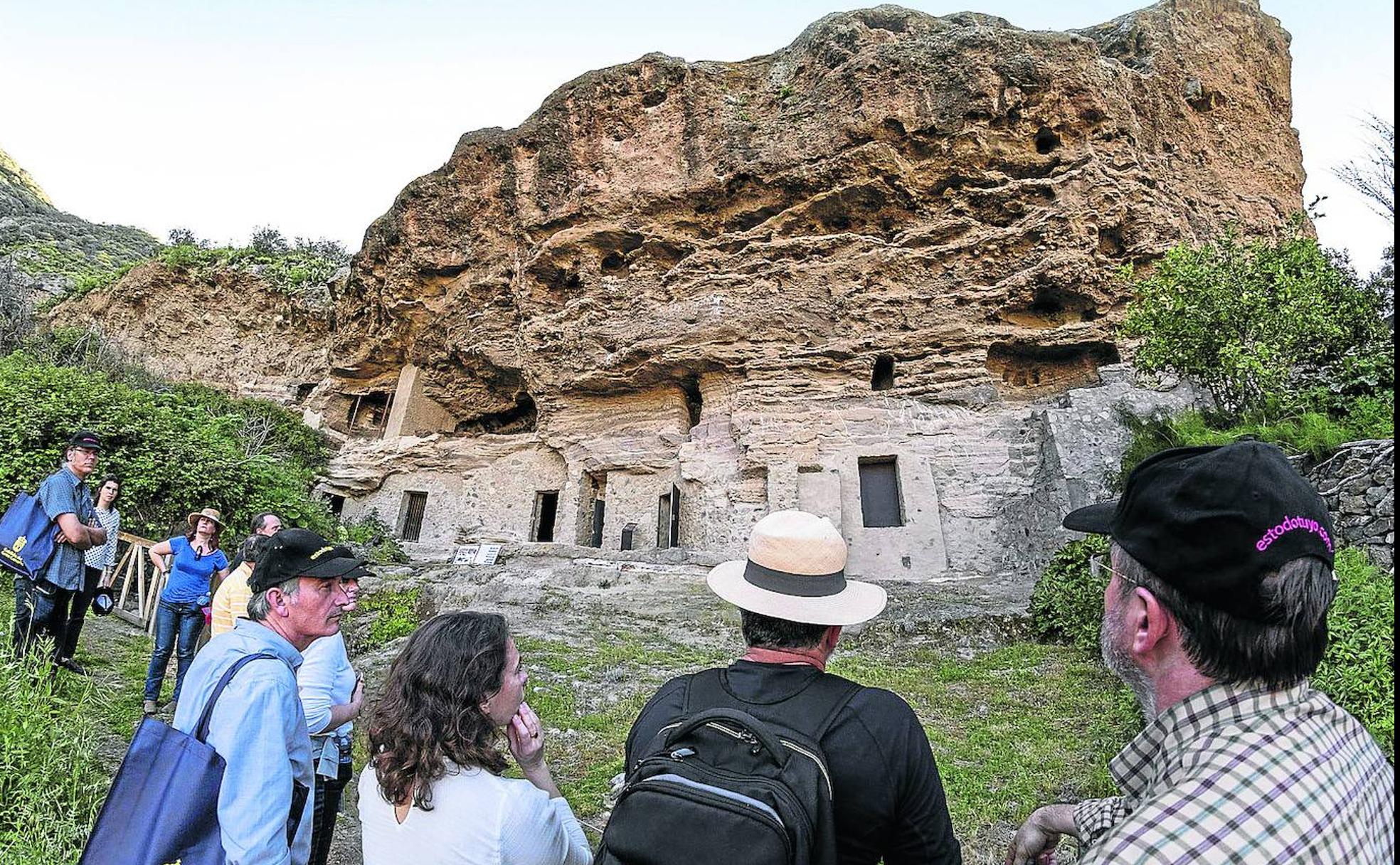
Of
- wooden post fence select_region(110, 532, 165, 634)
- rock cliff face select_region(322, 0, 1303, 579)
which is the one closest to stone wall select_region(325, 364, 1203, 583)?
rock cliff face select_region(322, 0, 1303, 579)

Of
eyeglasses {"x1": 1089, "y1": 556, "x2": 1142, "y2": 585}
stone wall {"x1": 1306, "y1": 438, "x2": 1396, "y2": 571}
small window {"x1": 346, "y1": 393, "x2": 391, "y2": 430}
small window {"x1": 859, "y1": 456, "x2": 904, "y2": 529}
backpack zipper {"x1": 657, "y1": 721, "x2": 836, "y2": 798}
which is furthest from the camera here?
small window {"x1": 346, "y1": 393, "x2": 391, "y2": 430}

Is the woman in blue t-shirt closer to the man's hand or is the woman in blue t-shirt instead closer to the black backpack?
the black backpack

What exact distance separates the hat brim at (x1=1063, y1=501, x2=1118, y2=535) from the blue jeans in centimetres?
649

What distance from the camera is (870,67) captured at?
15.3 m

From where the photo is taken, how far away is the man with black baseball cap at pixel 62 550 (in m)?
5.30

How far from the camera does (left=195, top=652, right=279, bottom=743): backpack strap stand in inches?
89.4

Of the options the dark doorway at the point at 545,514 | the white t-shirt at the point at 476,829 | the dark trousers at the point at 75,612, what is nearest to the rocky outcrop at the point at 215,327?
the dark doorway at the point at 545,514

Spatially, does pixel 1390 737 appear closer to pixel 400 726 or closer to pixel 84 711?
pixel 400 726

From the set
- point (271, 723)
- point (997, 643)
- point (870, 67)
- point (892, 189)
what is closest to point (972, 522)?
point (997, 643)

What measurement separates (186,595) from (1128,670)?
6846mm

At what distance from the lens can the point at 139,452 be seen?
12.3 meters

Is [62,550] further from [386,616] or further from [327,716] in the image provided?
[386,616]

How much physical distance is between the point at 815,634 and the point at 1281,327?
9.68 meters

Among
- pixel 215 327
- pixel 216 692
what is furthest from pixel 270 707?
pixel 215 327
